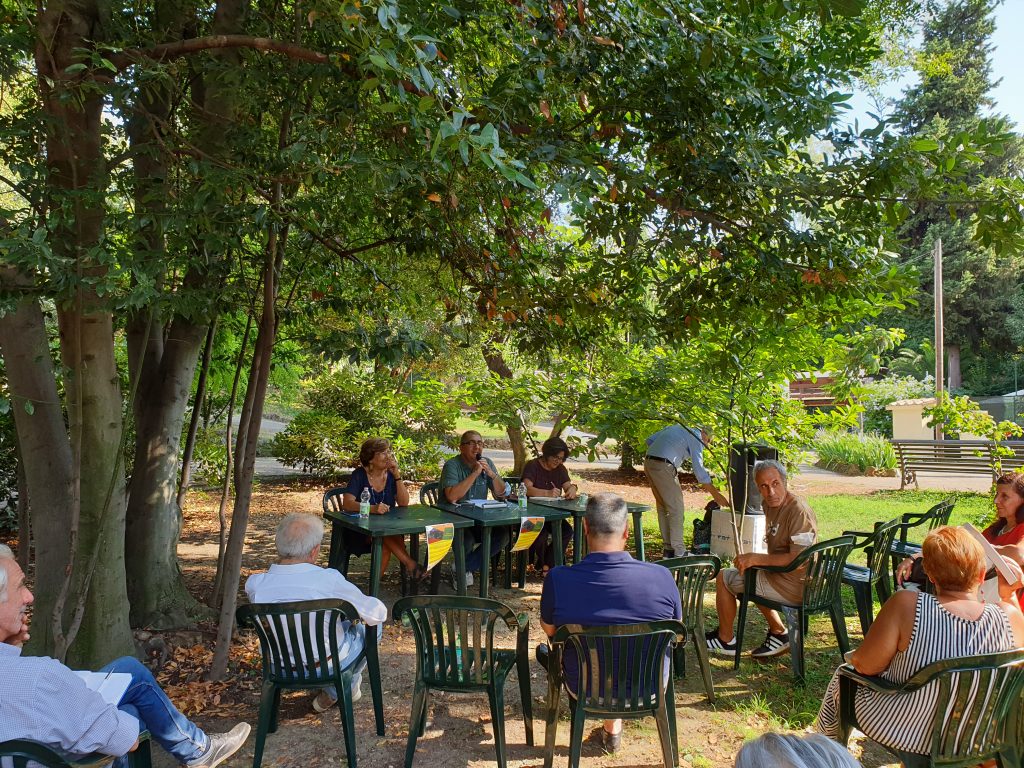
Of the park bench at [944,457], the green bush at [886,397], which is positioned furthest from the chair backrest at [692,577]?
the green bush at [886,397]

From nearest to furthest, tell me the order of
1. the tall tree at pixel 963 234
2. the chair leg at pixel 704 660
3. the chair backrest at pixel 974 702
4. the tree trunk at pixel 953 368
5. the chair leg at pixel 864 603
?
the chair backrest at pixel 974 702 → the chair leg at pixel 704 660 → the chair leg at pixel 864 603 → the tall tree at pixel 963 234 → the tree trunk at pixel 953 368

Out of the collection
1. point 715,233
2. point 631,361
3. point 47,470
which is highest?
point 715,233

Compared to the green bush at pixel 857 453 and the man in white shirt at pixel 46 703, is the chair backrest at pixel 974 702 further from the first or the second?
the green bush at pixel 857 453

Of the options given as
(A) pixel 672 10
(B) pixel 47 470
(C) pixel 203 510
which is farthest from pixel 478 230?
(C) pixel 203 510

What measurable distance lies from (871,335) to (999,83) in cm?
3926

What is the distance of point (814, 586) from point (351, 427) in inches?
447

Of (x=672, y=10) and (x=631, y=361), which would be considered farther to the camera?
(x=631, y=361)

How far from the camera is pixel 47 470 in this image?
4.18 metres

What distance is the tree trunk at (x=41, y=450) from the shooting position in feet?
13.2

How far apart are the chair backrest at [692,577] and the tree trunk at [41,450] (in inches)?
131

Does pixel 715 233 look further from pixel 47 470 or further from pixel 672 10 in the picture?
pixel 47 470

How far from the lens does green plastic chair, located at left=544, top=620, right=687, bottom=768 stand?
3.19m

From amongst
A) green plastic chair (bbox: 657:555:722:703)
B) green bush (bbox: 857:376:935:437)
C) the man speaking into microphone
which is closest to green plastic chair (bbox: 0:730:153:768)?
green plastic chair (bbox: 657:555:722:703)

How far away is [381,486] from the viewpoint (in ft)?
21.1
